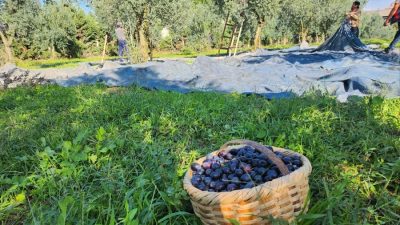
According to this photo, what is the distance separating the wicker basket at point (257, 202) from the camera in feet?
5.10

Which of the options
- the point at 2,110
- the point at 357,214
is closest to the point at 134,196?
the point at 357,214

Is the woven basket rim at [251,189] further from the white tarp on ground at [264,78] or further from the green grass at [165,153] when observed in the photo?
the white tarp on ground at [264,78]

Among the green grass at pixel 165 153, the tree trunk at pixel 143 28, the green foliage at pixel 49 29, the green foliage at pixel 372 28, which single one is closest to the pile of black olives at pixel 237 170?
the green grass at pixel 165 153

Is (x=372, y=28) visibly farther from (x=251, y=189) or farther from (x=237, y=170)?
(x=251, y=189)

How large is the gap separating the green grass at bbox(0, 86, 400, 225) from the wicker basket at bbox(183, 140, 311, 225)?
0.49 ft

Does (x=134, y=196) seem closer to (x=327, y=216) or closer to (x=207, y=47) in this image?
(x=327, y=216)

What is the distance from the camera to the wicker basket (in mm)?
1556

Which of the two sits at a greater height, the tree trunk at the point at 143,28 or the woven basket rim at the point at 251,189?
the tree trunk at the point at 143,28

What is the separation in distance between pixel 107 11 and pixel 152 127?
37.4 feet

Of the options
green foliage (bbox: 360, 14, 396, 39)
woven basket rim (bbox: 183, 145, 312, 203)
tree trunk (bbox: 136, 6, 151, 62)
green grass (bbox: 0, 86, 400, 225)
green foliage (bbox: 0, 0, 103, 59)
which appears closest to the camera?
woven basket rim (bbox: 183, 145, 312, 203)

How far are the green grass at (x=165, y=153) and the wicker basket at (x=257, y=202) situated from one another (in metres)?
0.15

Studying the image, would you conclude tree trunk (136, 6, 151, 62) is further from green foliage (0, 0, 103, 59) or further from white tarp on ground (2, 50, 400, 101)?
green foliage (0, 0, 103, 59)

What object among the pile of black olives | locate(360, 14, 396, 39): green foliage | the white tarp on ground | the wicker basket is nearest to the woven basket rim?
the wicker basket

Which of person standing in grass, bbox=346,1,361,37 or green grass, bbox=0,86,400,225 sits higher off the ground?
person standing in grass, bbox=346,1,361,37
